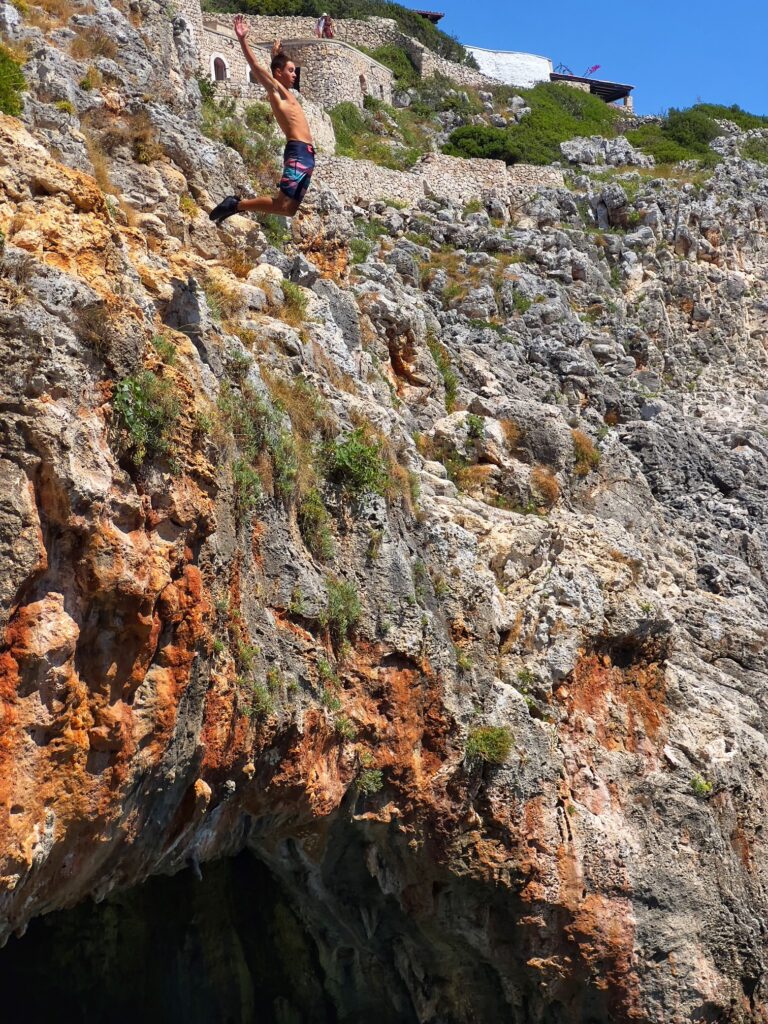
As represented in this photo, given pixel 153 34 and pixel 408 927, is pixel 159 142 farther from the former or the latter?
pixel 408 927

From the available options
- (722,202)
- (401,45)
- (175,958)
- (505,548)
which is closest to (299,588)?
(505,548)

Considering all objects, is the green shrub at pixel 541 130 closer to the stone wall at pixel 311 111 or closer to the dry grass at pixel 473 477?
the stone wall at pixel 311 111

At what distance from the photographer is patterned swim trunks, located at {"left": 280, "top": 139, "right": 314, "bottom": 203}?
31.5 feet

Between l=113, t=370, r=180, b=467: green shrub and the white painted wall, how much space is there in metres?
39.0

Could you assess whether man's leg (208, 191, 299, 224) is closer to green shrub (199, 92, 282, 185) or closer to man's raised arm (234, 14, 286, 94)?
man's raised arm (234, 14, 286, 94)

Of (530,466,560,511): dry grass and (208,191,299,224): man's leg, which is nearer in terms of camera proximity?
(208,191,299,224): man's leg

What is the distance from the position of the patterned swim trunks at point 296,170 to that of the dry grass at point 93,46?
4.72 metres

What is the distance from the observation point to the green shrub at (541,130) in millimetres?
30109

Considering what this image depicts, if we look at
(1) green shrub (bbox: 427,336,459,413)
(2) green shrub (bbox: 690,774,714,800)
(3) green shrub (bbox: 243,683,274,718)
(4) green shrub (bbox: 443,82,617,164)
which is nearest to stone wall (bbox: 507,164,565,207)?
(4) green shrub (bbox: 443,82,617,164)

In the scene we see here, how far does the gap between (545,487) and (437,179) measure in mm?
12029

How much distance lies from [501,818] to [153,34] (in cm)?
1160

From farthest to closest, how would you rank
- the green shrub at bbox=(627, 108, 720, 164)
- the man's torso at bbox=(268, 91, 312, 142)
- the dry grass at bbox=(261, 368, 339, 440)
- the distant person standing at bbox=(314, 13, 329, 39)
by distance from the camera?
the distant person standing at bbox=(314, 13, 329, 39), the green shrub at bbox=(627, 108, 720, 164), the dry grass at bbox=(261, 368, 339, 440), the man's torso at bbox=(268, 91, 312, 142)

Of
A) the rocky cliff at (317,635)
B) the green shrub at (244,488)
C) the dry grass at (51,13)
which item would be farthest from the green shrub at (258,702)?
the dry grass at (51,13)

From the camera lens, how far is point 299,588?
32.6ft
